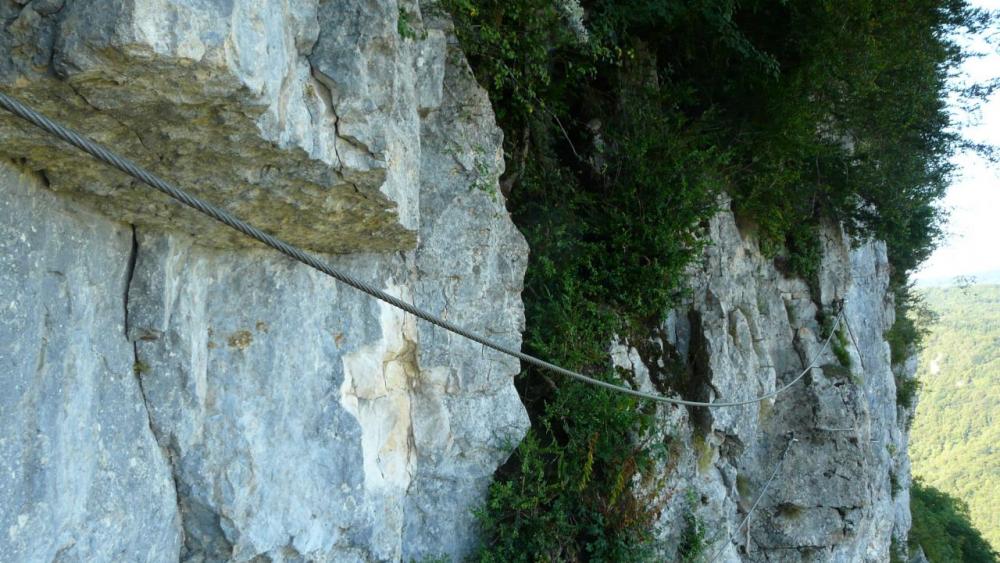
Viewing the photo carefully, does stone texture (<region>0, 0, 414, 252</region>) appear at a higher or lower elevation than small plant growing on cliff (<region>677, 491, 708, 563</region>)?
higher

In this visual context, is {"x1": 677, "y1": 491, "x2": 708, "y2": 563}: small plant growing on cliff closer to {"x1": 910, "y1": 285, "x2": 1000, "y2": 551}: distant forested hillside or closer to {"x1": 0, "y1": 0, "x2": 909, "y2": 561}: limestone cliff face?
{"x1": 0, "y1": 0, "x2": 909, "y2": 561}: limestone cliff face

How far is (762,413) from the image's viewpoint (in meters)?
8.64

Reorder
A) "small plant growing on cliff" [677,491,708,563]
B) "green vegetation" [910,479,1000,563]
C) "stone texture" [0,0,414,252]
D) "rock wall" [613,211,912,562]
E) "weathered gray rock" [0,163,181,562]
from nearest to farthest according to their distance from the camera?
1. "stone texture" [0,0,414,252]
2. "weathered gray rock" [0,163,181,562]
3. "small plant growing on cliff" [677,491,708,563]
4. "rock wall" [613,211,912,562]
5. "green vegetation" [910,479,1000,563]

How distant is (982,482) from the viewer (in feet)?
148

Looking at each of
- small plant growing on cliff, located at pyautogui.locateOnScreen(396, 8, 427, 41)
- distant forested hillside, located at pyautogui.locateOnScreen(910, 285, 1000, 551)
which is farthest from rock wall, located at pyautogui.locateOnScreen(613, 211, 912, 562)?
distant forested hillside, located at pyautogui.locateOnScreen(910, 285, 1000, 551)

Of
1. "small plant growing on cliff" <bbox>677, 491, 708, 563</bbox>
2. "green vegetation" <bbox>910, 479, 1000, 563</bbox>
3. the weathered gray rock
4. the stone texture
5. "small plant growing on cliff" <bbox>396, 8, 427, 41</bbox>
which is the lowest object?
"green vegetation" <bbox>910, 479, 1000, 563</bbox>

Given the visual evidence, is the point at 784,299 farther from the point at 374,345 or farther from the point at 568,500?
the point at 374,345

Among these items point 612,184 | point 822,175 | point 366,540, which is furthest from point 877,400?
point 366,540

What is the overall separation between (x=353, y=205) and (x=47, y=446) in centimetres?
189

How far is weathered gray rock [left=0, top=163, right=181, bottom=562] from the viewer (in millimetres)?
2654

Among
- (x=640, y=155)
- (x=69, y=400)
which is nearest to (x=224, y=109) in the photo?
(x=69, y=400)

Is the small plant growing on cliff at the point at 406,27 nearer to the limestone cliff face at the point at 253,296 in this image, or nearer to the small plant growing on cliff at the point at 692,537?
the limestone cliff face at the point at 253,296

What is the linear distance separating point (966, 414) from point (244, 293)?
2560 inches

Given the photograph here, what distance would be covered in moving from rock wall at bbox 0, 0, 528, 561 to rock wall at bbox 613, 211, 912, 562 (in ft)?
7.67
